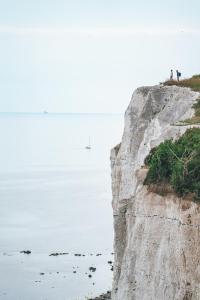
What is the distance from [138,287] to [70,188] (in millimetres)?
108918

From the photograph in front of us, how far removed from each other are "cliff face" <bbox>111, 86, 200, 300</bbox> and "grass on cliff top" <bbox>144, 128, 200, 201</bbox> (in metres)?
0.60

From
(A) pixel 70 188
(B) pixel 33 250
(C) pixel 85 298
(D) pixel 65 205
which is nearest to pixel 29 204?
(D) pixel 65 205

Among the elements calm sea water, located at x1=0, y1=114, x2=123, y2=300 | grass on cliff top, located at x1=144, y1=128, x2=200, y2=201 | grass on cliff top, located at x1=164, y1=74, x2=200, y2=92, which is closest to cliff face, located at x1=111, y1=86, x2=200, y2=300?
grass on cliff top, located at x1=144, y1=128, x2=200, y2=201

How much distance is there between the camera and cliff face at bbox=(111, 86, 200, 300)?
32031 millimetres

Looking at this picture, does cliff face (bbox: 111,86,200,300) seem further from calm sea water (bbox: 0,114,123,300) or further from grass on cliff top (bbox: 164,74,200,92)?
calm sea water (bbox: 0,114,123,300)

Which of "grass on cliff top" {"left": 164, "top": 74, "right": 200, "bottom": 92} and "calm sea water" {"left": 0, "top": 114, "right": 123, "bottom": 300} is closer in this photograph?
"grass on cliff top" {"left": 164, "top": 74, "right": 200, "bottom": 92}

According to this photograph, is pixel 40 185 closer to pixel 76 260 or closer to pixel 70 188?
pixel 70 188

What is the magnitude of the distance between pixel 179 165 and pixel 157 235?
10.9 ft

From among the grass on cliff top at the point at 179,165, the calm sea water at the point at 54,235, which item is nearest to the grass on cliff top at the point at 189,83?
the grass on cliff top at the point at 179,165

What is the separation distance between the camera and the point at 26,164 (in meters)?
193

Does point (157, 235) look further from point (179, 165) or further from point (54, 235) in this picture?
point (54, 235)

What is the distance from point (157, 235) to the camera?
1342 inches

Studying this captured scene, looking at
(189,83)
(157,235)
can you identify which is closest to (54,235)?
(189,83)

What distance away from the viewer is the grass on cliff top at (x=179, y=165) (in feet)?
110
